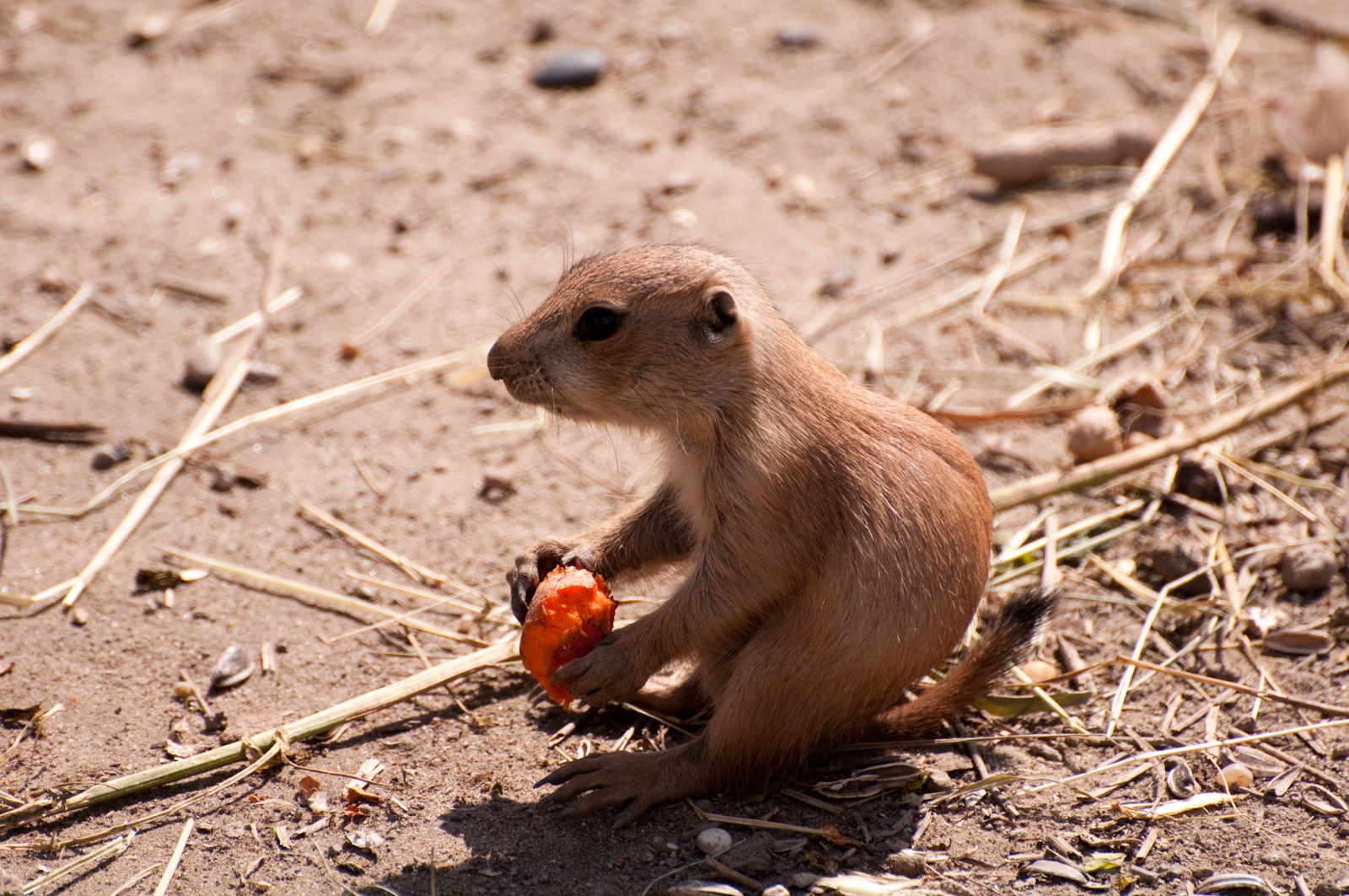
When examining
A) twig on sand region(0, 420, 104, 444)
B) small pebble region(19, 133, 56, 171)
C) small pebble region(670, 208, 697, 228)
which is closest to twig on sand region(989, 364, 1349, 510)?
small pebble region(670, 208, 697, 228)

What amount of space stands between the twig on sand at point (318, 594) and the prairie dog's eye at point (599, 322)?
1.24 metres

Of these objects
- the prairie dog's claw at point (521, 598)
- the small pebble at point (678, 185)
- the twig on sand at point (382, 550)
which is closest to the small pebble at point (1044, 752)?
the prairie dog's claw at point (521, 598)

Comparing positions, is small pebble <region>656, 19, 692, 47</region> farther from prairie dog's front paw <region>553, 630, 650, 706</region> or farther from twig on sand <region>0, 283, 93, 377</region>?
prairie dog's front paw <region>553, 630, 650, 706</region>

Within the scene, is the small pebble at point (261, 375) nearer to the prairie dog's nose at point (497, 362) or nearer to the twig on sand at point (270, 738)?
the twig on sand at point (270, 738)

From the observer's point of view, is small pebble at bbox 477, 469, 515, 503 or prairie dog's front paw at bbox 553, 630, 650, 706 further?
small pebble at bbox 477, 469, 515, 503

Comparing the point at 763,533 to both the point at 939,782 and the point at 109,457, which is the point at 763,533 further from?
the point at 109,457

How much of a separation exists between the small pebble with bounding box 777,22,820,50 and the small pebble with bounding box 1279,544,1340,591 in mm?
4579

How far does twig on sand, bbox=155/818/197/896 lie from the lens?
9.41ft

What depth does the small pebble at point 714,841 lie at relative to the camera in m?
3.04

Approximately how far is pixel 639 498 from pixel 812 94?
13.0 feet

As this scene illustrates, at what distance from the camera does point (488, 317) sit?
18.2ft

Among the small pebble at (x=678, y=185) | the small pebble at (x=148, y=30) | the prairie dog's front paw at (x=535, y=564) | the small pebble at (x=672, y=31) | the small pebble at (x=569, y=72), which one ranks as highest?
the small pebble at (x=672, y=31)

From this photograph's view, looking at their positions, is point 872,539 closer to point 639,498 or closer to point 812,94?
point 639,498

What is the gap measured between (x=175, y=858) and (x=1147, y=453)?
373cm
